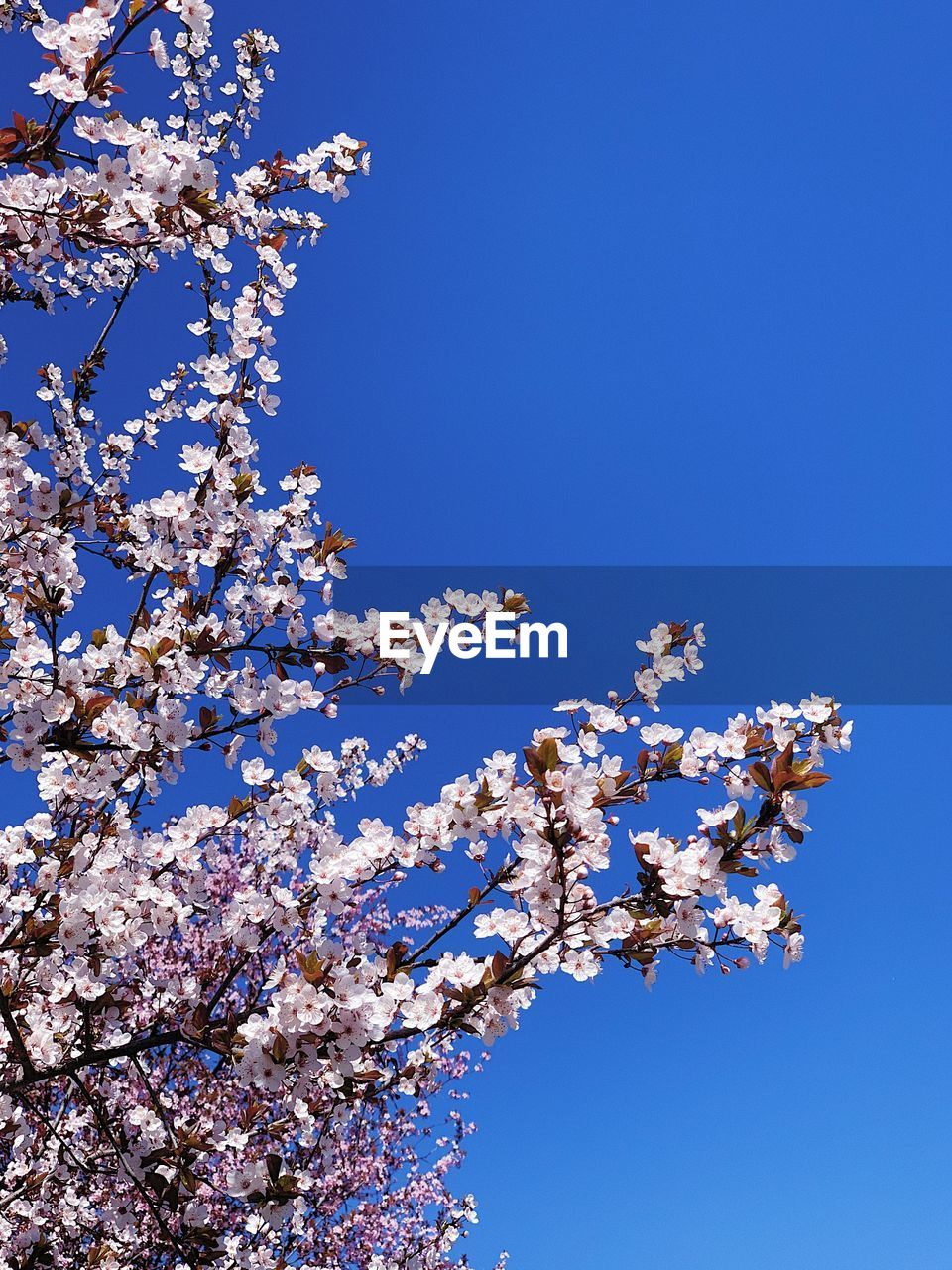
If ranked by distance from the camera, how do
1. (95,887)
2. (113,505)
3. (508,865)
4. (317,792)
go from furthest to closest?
(113,505) < (317,792) < (95,887) < (508,865)

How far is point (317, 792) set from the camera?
434cm

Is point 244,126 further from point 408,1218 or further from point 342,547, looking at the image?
point 408,1218

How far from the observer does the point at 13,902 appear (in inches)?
161

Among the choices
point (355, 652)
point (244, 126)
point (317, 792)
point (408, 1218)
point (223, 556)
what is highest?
point (244, 126)

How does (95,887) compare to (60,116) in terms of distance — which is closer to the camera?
(60,116)

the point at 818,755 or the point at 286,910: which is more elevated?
the point at 818,755

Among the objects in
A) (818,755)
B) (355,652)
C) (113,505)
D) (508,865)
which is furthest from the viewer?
(113,505)

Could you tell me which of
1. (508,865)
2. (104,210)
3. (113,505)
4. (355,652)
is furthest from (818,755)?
(113,505)

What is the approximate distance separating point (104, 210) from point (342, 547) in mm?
1668

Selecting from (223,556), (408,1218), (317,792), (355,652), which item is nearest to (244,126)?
(223,556)

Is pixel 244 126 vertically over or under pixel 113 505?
over

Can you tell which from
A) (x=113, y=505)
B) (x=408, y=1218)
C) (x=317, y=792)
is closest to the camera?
(x=317, y=792)

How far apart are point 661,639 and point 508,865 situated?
3.69ft

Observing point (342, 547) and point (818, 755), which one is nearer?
point (818, 755)
